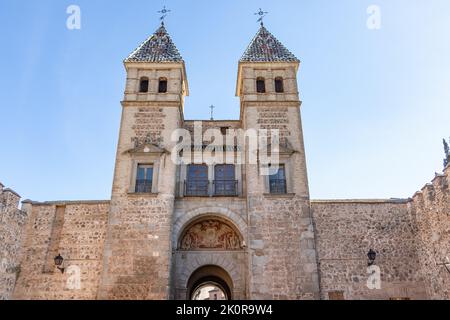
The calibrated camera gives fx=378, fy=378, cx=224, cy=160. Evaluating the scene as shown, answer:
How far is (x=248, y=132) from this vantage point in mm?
15695

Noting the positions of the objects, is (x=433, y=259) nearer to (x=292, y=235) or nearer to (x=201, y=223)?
(x=292, y=235)

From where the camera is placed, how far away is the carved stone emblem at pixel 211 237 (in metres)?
14.7

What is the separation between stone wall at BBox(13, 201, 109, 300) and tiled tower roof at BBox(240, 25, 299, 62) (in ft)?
30.8

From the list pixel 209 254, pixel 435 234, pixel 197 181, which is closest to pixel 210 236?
pixel 209 254

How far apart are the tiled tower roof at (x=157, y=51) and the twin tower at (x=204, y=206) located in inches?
6.4

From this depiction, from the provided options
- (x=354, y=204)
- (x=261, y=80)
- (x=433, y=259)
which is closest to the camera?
(x=433, y=259)

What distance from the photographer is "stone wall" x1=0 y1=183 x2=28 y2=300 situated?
13141 mm

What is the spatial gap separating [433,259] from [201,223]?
842 centimetres

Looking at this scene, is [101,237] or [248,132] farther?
[248,132]

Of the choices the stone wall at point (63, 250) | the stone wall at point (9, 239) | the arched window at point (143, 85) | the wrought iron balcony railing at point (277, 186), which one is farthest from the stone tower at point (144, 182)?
the wrought iron balcony railing at point (277, 186)

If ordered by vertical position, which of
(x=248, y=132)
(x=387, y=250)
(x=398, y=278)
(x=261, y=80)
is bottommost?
(x=398, y=278)

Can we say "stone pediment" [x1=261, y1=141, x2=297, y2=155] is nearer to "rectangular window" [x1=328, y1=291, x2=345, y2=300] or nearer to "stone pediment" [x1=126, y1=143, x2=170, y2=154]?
"stone pediment" [x1=126, y1=143, x2=170, y2=154]

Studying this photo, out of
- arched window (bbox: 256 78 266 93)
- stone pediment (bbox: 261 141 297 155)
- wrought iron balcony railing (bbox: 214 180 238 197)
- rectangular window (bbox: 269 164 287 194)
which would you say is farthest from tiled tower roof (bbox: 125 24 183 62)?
rectangular window (bbox: 269 164 287 194)
